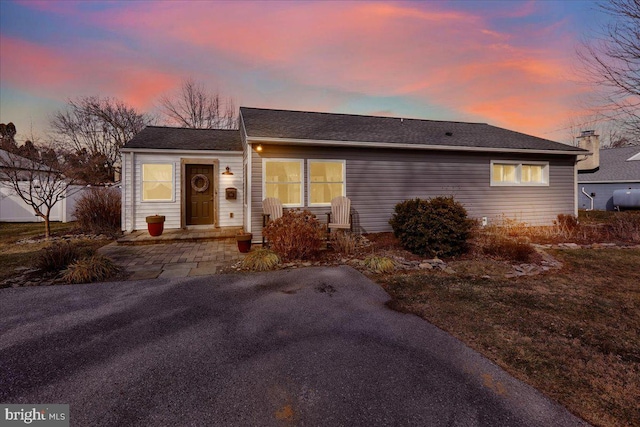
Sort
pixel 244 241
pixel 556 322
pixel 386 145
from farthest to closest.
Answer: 1. pixel 386 145
2. pixel 244 241
3. pixel 556 322

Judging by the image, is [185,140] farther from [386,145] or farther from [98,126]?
[98,126]

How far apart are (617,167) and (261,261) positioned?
23054mm

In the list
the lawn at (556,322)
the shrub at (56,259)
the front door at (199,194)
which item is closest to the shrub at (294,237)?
the lawn at (556,322)

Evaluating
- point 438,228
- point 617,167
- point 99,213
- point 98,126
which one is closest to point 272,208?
point 438,228

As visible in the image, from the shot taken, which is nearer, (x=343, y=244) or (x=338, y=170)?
(x=343, y=244)

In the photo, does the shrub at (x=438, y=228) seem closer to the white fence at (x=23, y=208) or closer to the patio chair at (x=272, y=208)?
the patio chair at (x=272, y=208)

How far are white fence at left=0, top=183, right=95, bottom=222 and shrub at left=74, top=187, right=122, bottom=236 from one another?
325 cm

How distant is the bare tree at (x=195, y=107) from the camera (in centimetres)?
2100

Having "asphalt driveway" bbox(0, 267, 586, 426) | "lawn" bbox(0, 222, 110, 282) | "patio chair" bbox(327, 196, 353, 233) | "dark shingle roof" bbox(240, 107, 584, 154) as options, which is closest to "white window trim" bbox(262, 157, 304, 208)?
"dark shingle roof" bbox(240, 107, 584, 154)

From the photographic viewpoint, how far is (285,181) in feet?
25.4

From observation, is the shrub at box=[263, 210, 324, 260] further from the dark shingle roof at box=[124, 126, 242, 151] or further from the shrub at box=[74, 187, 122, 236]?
the shrub at box=[74, 187, 122, 236]

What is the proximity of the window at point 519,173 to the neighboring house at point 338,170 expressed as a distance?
3 centimetres

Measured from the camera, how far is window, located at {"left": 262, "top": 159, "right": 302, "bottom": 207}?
7.57 metres

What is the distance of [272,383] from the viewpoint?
1969 millimetres
